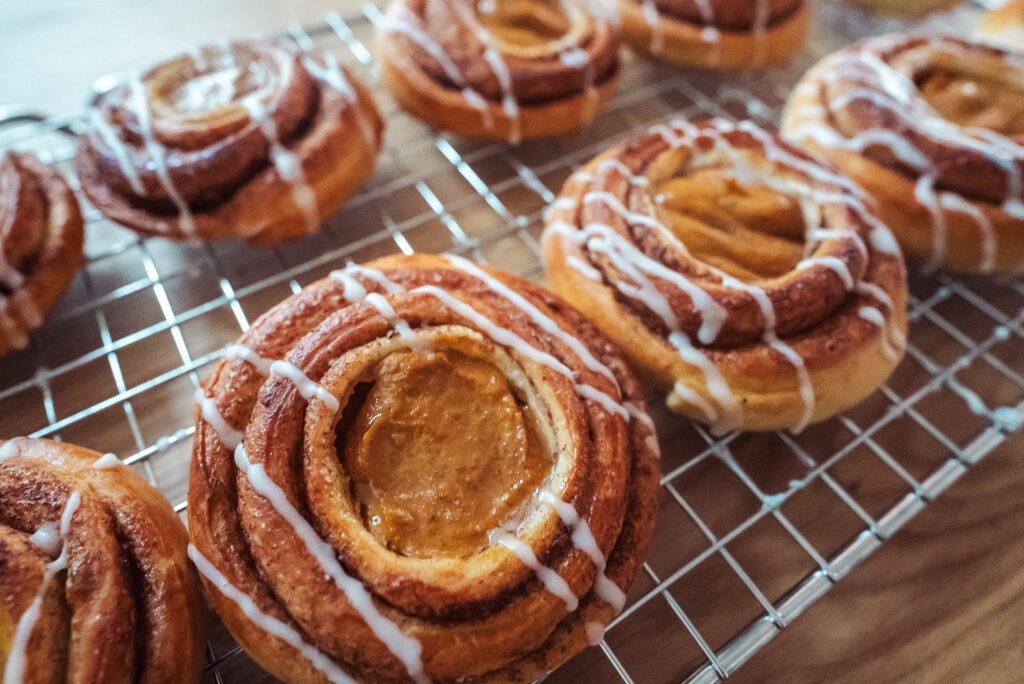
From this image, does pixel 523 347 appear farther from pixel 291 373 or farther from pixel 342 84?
pixel 342 84

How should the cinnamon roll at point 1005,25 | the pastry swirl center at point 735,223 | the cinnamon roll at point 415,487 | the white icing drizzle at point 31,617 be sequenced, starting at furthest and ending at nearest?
the cinnamon roll at point 1005,25 < the pastry swirl center at point 735,223 < the cinnamon roll at point 415,487 < the white icing drizzle at point 31,617

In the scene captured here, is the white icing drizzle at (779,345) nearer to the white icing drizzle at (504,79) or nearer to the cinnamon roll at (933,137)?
the cinnamon roll at (933,137)

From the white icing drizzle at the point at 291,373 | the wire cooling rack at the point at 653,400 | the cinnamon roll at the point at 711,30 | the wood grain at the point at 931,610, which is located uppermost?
the cinnamon roll at the point at 711,30

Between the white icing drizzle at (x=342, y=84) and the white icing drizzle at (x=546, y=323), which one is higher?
the white icing drizzle at (x=342, y=84)

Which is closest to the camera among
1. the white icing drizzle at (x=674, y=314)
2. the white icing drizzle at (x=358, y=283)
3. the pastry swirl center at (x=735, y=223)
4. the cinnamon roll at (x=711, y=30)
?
the white icing drizzle at (x=358, y=283)

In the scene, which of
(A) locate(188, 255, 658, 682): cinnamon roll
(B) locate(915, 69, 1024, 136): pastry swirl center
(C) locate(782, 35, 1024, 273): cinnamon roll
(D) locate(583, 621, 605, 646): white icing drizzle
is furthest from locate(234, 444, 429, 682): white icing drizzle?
(B) locate(915, 69, 1024, 136): pastry swirl center

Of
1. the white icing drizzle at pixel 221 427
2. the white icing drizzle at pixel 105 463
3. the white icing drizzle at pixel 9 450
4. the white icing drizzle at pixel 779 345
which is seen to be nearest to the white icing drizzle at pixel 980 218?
the white icing drizzle at pixel 779 345
